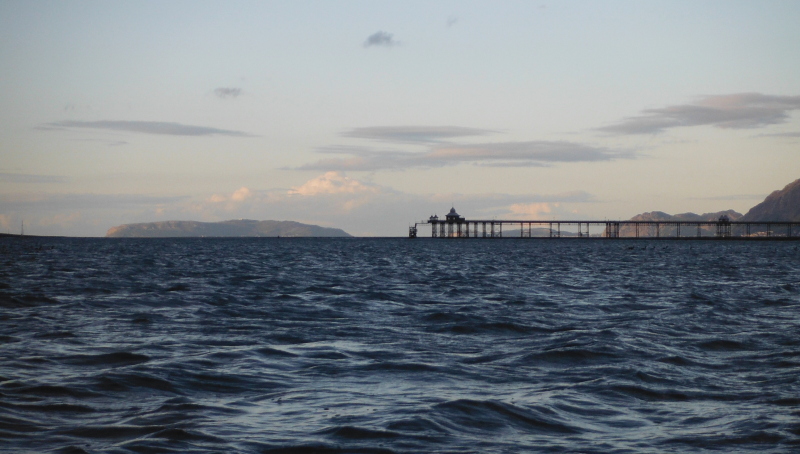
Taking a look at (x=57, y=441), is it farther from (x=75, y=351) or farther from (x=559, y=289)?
(x=559, y=289)

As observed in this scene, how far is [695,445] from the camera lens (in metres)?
10.6

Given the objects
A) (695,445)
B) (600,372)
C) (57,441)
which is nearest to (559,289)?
(600,372)

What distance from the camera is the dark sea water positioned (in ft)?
35.5

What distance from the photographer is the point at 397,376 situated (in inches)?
601

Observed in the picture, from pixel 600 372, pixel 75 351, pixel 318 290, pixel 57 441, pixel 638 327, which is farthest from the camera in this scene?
pixel 318 290

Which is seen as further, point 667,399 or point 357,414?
point 667,399

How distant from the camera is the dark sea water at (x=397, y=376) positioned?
10828 millimetres

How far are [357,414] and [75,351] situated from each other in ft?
30.8

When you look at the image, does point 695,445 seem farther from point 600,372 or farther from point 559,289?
point 559,289

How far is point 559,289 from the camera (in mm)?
40031

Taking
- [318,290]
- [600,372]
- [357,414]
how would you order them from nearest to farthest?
1. [357,414]
2. [600,372]
3. [318,290]

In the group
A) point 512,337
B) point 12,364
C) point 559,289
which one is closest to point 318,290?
point 559,289

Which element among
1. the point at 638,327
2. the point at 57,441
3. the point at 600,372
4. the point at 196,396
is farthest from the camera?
the point at 638,327

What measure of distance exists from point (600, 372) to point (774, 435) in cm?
521
